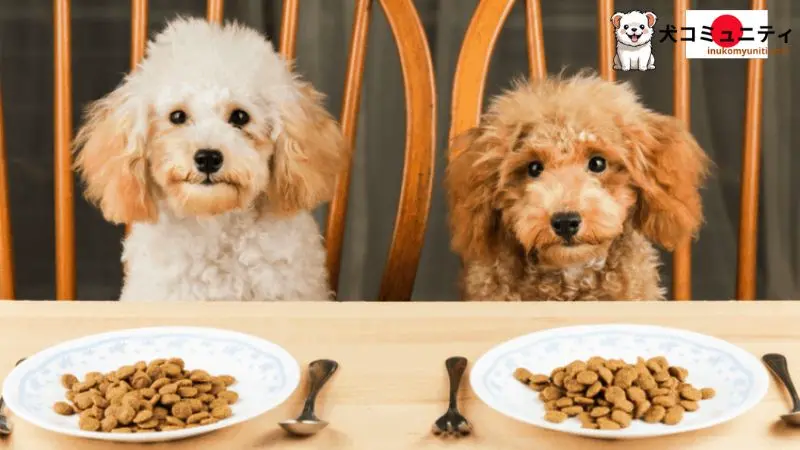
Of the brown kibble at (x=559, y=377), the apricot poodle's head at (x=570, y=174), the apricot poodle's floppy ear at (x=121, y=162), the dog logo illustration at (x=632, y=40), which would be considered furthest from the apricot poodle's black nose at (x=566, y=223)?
the apricot poodle's floppy ear at (x=121, y=162)

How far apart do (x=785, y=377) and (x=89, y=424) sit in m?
0.55

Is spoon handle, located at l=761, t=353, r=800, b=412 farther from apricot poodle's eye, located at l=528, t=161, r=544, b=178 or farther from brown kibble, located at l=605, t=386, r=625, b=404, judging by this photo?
apricot poodle's eye, located at l=528, t=161, r=544, b=178

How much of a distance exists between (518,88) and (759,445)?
0.76m

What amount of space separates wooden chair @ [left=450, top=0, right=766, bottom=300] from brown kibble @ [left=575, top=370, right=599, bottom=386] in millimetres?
663

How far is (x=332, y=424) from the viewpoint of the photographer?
26.3 inches

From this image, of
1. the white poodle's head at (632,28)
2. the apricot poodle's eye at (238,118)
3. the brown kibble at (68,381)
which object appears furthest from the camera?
the white poodle's head at (632,28)

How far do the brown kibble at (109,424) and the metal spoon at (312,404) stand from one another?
0.12 m

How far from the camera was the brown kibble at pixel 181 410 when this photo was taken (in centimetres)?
64

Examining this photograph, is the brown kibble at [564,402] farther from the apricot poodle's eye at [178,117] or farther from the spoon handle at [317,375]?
the apricot poodle's eye at [178,117]

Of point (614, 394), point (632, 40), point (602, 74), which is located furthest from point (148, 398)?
point (632, 40)

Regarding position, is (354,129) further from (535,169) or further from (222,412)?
(222,412)

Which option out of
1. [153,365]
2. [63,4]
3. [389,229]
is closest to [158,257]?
[63,4]

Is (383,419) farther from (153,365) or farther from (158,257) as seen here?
(158,257)

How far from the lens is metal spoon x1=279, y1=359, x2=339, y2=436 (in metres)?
0.64
